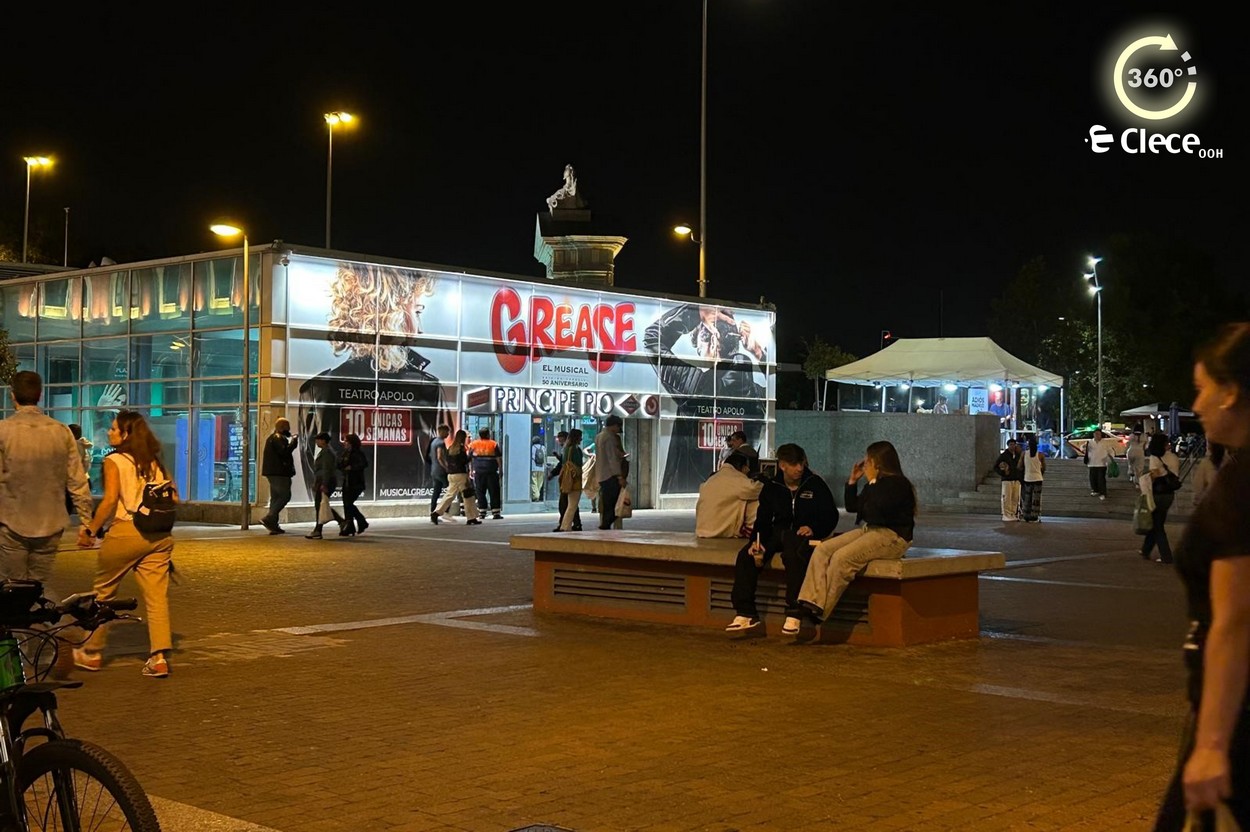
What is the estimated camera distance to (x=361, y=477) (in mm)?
23000

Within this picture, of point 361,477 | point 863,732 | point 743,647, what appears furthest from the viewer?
point 361,477

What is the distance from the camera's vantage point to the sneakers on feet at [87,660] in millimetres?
9727

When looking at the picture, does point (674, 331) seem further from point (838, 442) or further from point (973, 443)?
point (973, 443)

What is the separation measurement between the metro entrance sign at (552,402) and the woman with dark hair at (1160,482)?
15011 mm

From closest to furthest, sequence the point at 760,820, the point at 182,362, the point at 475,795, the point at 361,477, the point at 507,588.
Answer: the point at 760,820
the point at 475,795
the point at 507,588
the point at 361,477
the point at 182,362

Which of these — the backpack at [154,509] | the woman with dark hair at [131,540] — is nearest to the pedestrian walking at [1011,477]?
the woman with dark hair at [131,540]

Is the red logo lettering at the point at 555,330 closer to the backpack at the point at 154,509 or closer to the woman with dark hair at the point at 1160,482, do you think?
the woman with dark hair at the point at 1160,482

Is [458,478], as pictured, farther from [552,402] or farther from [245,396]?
[552,402]

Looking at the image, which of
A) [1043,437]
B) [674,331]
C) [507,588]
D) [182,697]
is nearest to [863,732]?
[182,697]

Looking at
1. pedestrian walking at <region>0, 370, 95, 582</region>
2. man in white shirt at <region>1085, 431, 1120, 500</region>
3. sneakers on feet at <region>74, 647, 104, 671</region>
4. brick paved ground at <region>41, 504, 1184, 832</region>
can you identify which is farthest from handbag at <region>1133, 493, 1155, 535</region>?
pedestrian walking at <region>0, 370, 95, 582</region>

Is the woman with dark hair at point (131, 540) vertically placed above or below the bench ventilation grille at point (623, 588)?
above

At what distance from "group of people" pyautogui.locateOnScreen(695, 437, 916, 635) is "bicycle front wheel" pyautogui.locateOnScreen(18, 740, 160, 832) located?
7.25 m

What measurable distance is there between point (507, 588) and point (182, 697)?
6398 mm

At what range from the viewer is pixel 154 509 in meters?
9.55
